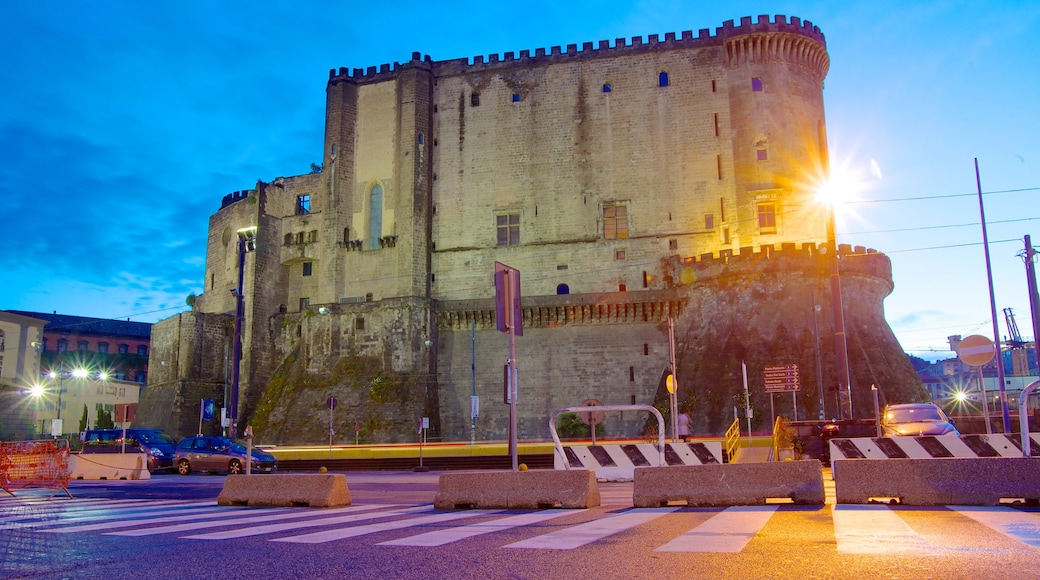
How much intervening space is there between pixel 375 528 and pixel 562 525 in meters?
1.90

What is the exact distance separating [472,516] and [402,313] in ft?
111

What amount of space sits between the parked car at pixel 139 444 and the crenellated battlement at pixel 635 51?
86.0 feet

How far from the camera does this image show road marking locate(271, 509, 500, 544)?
723 cm

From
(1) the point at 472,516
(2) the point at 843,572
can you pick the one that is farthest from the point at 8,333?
(2) the point at 843,572

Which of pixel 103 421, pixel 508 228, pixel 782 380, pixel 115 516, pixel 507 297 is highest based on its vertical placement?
pixel 508 228

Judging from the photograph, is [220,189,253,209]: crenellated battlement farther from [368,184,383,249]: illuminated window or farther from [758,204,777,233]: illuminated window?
[758,204,777,233]: illuminated window

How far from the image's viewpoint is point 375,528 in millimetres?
8234

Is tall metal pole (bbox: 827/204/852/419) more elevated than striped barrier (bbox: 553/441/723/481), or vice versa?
tall metal pole (bbox: 827/204/852/419)

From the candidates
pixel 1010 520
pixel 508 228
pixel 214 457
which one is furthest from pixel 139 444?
pixel 1010 520

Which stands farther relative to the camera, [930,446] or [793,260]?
[793,260]

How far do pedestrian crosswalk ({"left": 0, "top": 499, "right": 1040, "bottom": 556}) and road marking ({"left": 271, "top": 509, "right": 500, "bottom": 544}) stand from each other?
10mm

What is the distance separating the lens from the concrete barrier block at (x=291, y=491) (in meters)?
11.0

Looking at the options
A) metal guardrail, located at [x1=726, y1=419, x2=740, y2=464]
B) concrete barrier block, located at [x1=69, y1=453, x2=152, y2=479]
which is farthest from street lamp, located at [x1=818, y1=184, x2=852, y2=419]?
concrete barrier block, located at [x1=69, y1=453, x2=152, y2=479]

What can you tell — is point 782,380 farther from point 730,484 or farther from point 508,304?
point 730,484
